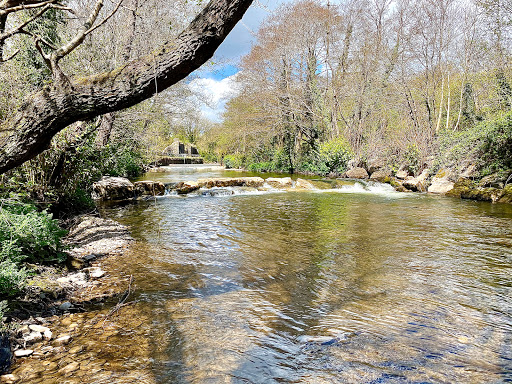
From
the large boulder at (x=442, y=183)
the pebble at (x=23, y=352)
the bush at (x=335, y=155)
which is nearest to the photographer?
the pebble at (x=23, y=352)

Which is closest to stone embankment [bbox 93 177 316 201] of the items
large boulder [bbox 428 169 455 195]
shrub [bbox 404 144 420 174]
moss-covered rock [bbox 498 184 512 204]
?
large boulder [bbox 428 169 455 195]

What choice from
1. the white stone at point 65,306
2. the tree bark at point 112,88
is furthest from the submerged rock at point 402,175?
the white stone at point 65,306

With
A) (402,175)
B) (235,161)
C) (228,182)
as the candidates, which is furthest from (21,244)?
(235,161)

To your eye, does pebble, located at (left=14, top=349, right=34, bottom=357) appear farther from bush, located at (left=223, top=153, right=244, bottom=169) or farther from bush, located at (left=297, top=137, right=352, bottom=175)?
bush, located at (left=223, top=153, right=244, bottom=169)

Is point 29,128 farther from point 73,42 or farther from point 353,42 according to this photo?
point 353,42

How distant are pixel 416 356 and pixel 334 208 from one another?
26.5ft

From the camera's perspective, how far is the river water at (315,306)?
2.60 metres

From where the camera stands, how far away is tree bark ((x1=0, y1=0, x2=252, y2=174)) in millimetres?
2770

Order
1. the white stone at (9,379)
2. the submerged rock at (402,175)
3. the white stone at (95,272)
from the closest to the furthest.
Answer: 1. the white stone at (9,379)
2. the white stone at (95,272)
3. the submerged rock at (402,175)

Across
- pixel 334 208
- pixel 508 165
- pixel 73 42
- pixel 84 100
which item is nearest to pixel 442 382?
pixel 84 100

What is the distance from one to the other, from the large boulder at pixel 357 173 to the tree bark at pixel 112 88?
1796 cm

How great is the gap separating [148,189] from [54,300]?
1112 centimetres

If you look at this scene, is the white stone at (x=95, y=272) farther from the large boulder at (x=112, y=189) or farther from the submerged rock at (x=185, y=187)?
the submerged rock at (x=185, y=187)

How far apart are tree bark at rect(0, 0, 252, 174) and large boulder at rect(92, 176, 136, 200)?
10.2 meters
